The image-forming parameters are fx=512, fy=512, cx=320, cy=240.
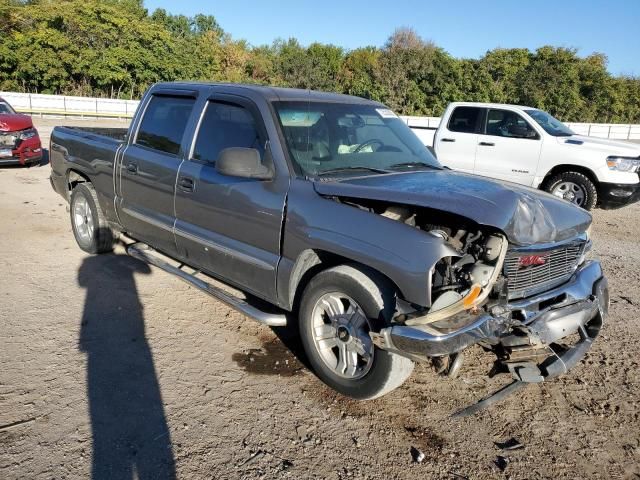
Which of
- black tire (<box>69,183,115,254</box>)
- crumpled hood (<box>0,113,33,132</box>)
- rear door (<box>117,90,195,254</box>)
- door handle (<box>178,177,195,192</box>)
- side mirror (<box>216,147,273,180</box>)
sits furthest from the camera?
crumpled hood (<box>0,113,33,132</box>)

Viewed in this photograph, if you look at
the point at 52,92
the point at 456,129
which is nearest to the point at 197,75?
the point at 52,92

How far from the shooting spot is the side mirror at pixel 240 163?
3.49 m

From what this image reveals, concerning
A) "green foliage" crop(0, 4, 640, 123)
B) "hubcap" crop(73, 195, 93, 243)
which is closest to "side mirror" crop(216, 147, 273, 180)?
"hubcap" crop(73, 195, 93, 243)

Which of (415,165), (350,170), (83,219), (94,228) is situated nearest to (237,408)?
(350,170)

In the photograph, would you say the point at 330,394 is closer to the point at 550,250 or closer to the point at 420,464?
the point at 420,464

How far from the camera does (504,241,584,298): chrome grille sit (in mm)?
3084

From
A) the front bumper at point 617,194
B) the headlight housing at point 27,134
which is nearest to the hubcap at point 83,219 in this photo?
the headlight housing at point 27,134

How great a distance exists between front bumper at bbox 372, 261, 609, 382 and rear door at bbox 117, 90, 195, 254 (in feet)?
8.33

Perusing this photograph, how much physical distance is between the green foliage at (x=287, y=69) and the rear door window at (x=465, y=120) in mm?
26954

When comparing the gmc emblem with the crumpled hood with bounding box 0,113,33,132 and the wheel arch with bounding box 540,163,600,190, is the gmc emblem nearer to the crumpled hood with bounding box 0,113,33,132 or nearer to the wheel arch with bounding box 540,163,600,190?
the wheel arch with bounding box 540,163,600,190

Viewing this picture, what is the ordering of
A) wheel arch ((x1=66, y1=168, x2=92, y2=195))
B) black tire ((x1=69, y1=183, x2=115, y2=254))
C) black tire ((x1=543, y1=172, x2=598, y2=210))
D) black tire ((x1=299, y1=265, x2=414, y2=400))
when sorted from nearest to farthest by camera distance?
black tire ((x1=299, y1=265, x2=414, y2=400)), black tire ((x1=69, y1=183, x2=115, y2=254)), wheel arch ((x1=66, y1=168, x2=92, y2=195)), black tire ((x1=543, y1=172, x2=598, y2=210))

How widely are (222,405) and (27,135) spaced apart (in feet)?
35.4

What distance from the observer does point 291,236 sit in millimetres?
3457

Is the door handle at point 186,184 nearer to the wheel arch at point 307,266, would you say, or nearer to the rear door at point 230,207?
the rear door at point 230,207
